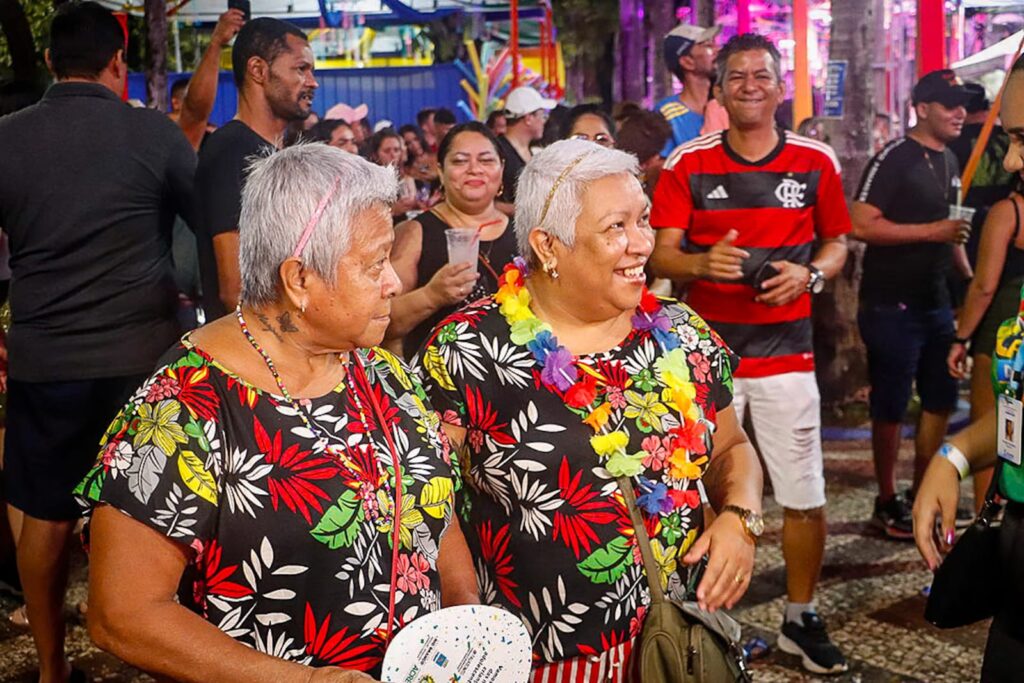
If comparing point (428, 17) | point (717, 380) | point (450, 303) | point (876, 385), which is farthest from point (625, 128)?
point (717, 380)

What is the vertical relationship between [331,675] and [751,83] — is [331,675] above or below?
below

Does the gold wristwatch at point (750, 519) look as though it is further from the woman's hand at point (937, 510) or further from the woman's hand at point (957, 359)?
the woman's hand at point (957, 359)

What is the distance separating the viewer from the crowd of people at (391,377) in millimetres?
1902

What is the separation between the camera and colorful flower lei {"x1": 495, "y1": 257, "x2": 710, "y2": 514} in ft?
8.10

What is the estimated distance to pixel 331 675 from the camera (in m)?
1.78

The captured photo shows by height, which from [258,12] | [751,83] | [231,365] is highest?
[258,12]

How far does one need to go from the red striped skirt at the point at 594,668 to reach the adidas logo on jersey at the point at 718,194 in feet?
7.22

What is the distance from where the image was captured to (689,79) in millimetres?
6492

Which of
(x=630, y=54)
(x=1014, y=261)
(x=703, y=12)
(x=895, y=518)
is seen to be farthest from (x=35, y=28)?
(x=630, y=54)

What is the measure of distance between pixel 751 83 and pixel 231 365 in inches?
113

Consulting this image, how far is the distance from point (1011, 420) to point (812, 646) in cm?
206

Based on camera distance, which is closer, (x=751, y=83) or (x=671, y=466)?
(x=671, y=466)

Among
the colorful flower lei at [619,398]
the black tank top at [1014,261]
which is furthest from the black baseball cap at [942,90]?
the colorful flower lei at [619,398]

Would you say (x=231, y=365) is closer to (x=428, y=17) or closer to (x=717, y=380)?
(x=717, y=380)
